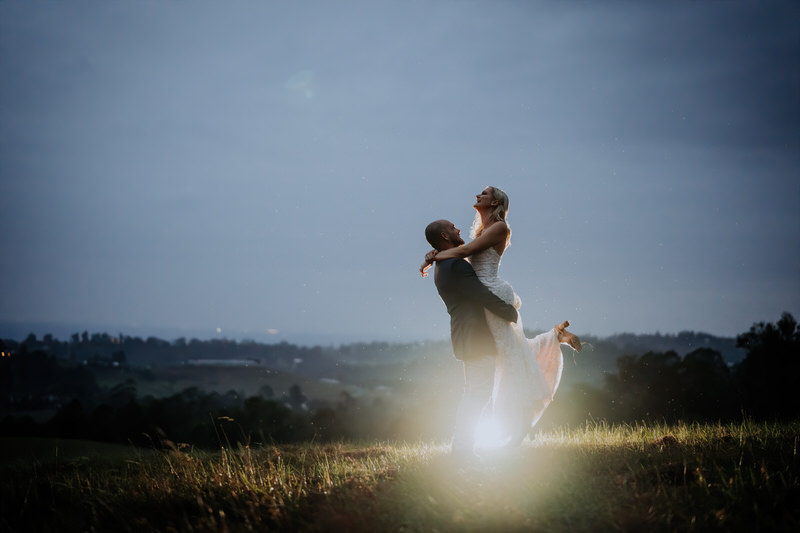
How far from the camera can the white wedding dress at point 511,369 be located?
276 inches

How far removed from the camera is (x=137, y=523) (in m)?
5.79

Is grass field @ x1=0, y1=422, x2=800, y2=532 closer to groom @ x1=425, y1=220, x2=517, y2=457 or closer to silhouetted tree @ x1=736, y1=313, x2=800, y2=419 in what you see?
groom @ x1=425, y1=220, x2=517, y2=457

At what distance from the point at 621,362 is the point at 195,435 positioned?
33.8 meters

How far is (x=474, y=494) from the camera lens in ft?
18.2

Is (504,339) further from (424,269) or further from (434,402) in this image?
(434,402)

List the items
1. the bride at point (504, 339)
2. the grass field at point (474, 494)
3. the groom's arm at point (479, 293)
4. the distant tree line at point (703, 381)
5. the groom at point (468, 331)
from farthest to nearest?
the distant tree line at point (703, 381)
the bride at point (504, 339)
the groom at point (468, 331)
the groom's arm at point (479, 293)
the grass field at point (474, 494)

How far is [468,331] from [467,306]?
0.31m

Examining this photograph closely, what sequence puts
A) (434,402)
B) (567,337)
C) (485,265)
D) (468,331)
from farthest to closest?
(434,402) → (567,337) → (485,265) → (468,331)

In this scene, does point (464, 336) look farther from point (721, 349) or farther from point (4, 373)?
point (4, 373)

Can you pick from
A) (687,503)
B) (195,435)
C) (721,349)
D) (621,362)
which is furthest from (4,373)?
(687,503)

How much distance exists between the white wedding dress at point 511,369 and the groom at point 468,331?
0.16 metres

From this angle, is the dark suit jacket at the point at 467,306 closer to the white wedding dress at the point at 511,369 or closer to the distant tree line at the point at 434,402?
the white wedding dress at the point at 511,369

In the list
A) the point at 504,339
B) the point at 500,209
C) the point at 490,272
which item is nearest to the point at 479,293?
the point at 490,272

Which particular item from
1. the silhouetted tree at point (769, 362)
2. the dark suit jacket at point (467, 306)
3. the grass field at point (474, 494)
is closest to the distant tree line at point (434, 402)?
the silhouetted tree at point (769, 362)
